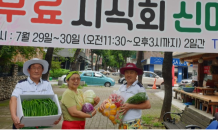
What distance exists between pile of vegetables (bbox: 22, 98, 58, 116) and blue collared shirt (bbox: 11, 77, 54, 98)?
0.18 metres

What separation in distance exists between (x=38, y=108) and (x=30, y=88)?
0.38m

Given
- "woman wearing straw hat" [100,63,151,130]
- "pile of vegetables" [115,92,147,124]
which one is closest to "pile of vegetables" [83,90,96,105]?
"woman wearing straw hat" [100,63,151,130]

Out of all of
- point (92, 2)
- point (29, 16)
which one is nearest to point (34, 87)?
point (29, 16)

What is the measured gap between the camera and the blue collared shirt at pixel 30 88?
8.61ft

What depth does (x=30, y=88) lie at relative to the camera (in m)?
2.71

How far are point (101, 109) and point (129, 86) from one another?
1.93 feet

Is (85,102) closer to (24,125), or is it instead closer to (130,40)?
(24,125)

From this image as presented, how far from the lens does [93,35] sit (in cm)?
250

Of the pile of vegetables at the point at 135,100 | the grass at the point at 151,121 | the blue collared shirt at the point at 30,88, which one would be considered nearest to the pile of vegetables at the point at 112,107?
the pile of vegetables at the point at 135,100

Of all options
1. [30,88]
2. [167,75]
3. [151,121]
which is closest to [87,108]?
[30,88]

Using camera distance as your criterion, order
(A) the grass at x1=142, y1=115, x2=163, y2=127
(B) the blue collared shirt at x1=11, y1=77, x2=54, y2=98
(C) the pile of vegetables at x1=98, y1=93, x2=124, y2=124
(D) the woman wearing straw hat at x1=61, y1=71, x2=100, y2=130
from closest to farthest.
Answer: (B) the blue collared shirt at x1=11, y1=77, x2=54, y2=98 < (D) the woman wearing straw hat at x1=61, y1=71, x2=100, y2=130 < (C) the pile of vegetables at x1=98, y1=93, x2=124, y2=124 < (A) the grass at x1=142, y1=115, x2=163, y2=127

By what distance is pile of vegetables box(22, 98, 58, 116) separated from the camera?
2411mm

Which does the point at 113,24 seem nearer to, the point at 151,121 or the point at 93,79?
the point at 151,121

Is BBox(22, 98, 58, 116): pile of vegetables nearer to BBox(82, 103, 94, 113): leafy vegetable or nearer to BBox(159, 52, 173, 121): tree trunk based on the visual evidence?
BBox(82, 103, 94, 113): leafy vegetable
